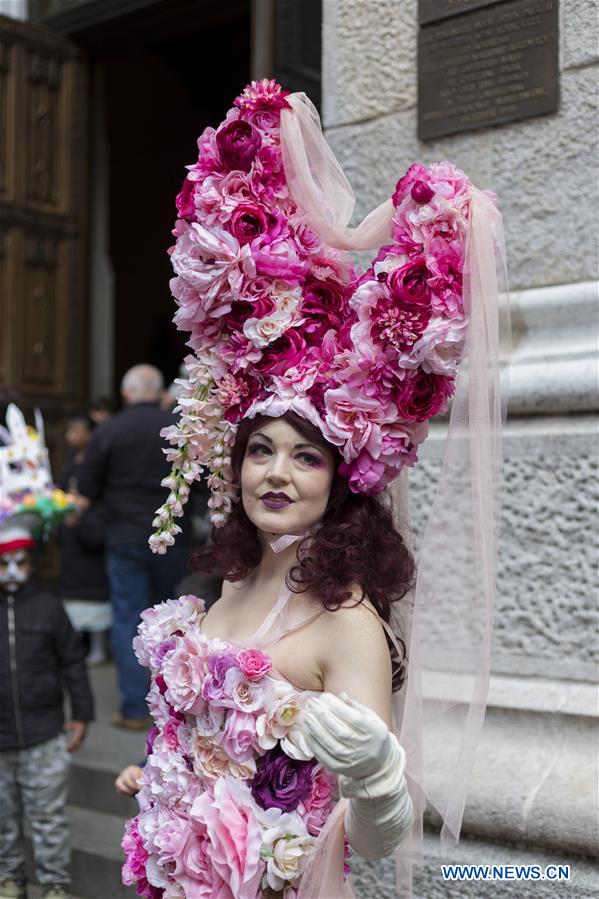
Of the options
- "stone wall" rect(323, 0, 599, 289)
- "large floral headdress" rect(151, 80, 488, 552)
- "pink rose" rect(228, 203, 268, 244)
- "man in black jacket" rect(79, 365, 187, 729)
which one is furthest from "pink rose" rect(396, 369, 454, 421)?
"man in black jacket" rect(79, 365, 187, 729)

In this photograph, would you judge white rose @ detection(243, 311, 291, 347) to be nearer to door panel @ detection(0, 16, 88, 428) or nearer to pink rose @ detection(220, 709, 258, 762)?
pink rose @ detection(220, 709, 258, 762)

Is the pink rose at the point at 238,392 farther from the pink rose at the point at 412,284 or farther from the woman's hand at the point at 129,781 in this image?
the woman's hand at the point at 129,781

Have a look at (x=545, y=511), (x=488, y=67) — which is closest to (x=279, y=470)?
(x=545, y=511)

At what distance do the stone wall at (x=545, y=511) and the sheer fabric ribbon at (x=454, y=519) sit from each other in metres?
0.75

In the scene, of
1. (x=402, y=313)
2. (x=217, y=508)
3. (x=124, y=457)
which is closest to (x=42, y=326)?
(x=124, y=457)

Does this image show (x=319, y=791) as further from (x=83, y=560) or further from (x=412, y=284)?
(x=83, y=560)

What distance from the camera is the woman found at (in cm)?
202

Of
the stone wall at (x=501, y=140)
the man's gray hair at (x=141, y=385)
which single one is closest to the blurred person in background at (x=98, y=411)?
the man's gray hair at (x=141, y=385)

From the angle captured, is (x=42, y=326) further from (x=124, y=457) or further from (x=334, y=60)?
(x=334, y=60)

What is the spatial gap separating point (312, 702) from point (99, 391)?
6.38m

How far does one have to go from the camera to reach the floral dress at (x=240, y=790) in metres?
2.04

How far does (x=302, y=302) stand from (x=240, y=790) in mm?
986

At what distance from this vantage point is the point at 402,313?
2.01 metres

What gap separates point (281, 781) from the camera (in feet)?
6.78
